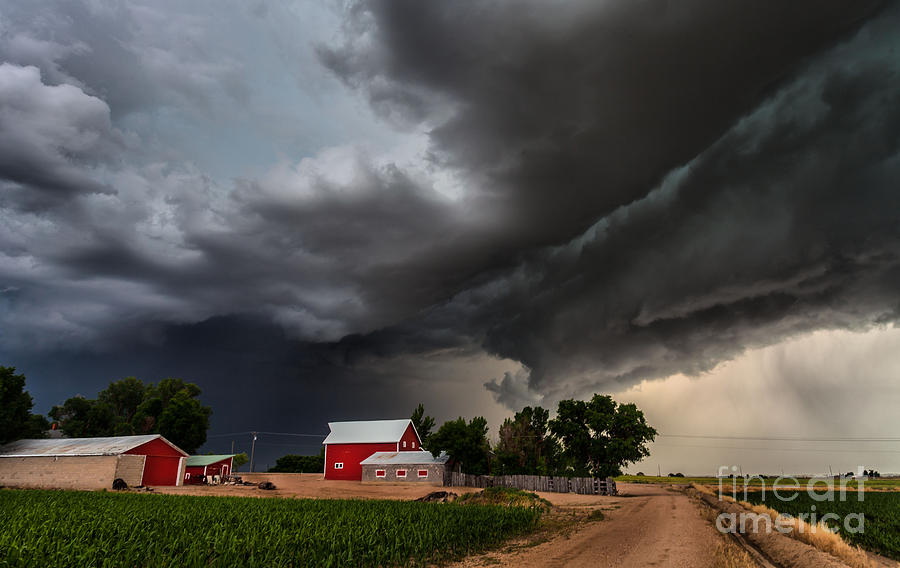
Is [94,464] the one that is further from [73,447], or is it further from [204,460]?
[204,460]

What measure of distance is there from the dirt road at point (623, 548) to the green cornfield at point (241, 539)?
1784mm

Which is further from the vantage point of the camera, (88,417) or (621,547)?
(88,417)

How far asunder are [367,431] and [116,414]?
50.0 meters

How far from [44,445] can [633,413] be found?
75.1 metres

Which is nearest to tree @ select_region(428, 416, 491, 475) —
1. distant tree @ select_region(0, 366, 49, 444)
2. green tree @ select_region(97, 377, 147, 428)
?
distant tree @ select_region(0, 366, 49, 444)

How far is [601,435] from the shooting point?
6669 centimetres

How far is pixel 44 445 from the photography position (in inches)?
2352

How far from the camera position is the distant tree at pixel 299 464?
97.6m

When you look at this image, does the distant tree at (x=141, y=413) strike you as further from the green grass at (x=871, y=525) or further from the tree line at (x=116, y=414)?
the green grass at (x=871, y=525)

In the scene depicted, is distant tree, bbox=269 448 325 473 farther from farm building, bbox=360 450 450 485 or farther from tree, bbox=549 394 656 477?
tree, bbox=549 394 656 477

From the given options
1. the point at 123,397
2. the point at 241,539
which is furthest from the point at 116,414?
the point at 241,539

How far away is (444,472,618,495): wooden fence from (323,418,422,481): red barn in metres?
15.5

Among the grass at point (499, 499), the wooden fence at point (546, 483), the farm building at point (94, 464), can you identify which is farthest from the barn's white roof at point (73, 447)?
the grass at point (499, 499)

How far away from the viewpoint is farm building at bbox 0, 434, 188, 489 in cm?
4981
